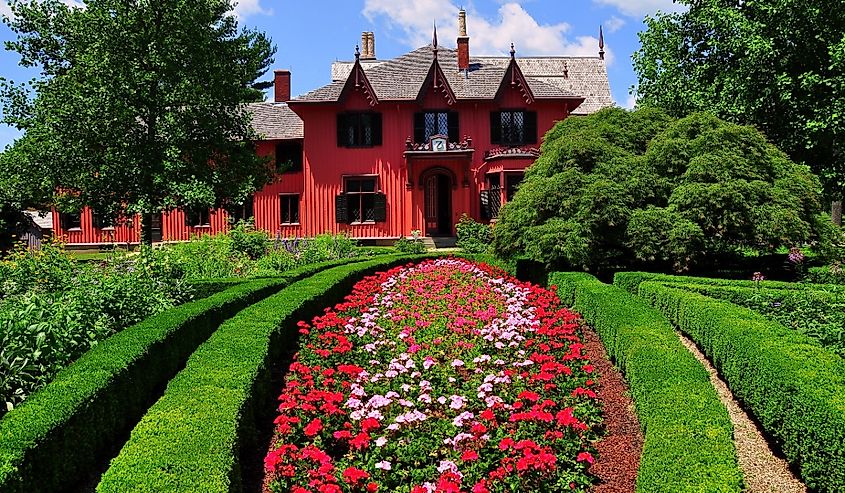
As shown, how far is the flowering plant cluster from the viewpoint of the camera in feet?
18.0

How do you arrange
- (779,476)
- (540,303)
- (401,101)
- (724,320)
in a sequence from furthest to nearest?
(401,101) < (540,303) < (724,320) < (779,476)

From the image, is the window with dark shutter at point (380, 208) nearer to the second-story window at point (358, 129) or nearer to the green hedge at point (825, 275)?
the second-story window at point (358, 129)

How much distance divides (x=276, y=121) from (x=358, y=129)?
4.59 meters

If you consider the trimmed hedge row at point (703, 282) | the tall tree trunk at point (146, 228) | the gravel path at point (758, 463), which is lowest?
the gravel path at point (758, 463)

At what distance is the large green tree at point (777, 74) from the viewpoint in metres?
20.7

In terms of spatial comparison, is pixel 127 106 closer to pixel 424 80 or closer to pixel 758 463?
pixel 424 80

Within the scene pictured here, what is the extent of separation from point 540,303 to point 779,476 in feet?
18.8

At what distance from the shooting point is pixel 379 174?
29250 millimetres

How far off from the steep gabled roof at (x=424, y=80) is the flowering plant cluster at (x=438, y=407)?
60.7ft

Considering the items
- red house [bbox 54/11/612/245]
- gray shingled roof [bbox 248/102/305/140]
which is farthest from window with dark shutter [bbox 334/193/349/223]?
gray shingled roof [bbox 248/102/305/140]

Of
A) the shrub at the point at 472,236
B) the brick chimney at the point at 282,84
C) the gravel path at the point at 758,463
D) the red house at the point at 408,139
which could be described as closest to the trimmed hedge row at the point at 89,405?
the gravel path at the point at 758,463

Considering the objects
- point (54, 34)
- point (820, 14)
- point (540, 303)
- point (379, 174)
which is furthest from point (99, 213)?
point (820, 14)

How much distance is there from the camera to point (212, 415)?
5.74m

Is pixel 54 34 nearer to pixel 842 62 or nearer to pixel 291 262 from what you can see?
pixel 291 262
